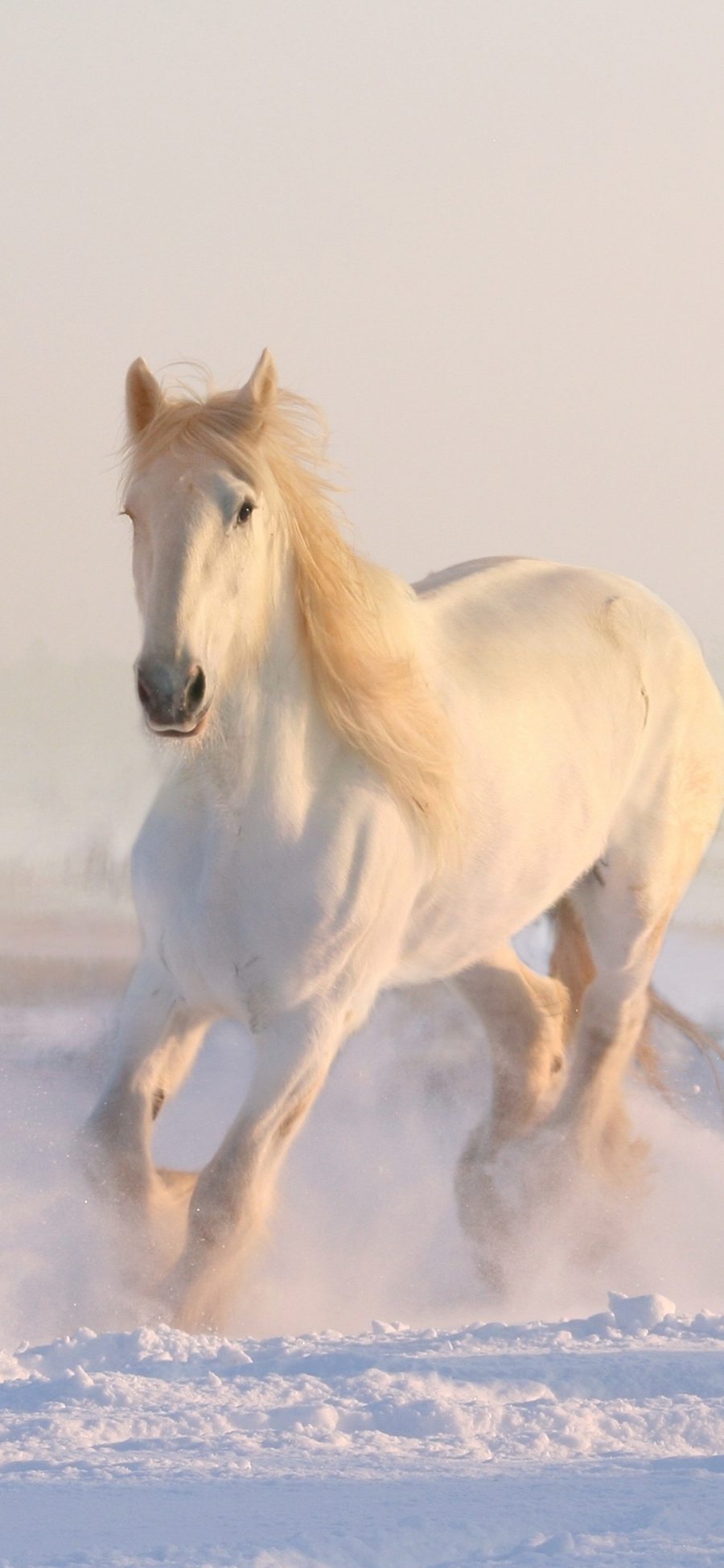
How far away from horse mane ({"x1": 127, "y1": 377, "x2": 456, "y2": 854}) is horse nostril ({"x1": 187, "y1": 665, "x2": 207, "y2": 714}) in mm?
481

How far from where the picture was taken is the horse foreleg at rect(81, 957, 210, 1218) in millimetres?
4449

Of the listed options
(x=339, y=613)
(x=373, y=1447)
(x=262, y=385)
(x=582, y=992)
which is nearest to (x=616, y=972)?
(x=582, y=992)

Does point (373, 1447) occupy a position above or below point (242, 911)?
below

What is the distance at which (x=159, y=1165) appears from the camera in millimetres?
4633

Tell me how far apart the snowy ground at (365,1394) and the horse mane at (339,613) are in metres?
1.01

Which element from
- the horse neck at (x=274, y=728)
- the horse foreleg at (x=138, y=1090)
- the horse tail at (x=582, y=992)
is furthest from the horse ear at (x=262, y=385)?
the horse tail at (x=582, y=992)

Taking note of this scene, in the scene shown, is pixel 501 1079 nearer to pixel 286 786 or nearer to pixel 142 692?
pixel 286 786

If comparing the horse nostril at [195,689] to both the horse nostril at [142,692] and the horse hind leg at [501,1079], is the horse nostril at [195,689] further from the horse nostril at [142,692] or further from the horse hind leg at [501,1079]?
the horse hind leg at [501,1079]

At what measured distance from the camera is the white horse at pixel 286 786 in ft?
13.6

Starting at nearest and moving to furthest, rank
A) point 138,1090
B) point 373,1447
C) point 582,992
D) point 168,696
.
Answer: point 373,1447 < point 168,696 < point 138,1090 < point 582,992

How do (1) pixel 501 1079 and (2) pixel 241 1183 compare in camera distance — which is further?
(1) pixel 501 1079

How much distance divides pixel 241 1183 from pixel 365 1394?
70 centimetres

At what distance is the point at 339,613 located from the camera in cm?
454

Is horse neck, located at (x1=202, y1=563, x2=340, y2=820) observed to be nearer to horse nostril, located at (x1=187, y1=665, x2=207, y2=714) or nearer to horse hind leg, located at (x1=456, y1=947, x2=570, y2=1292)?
horse nostril, located at (x1=187, y1=665, x2=207, y2=714)
